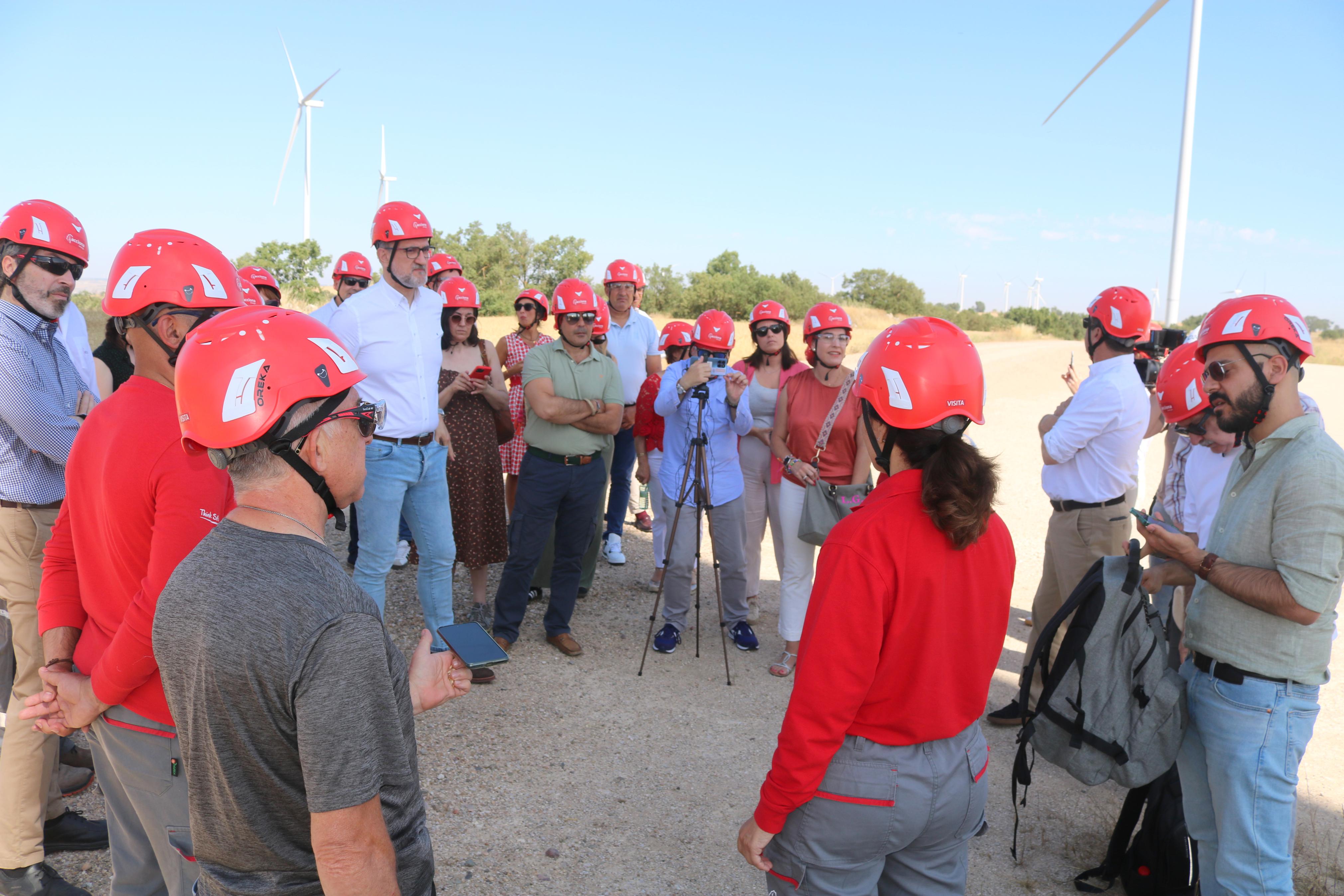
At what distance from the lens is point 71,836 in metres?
3.67

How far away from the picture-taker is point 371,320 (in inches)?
195

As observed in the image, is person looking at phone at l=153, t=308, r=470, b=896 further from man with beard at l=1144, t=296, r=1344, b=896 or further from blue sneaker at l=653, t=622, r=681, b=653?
blue sneaker at l=653, t=622, r=681, b=653

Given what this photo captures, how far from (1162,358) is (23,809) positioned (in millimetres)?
6506

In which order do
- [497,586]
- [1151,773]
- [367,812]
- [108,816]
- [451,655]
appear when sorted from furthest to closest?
[497,586], [1151,773], [108,816], [451,655], [367,812]

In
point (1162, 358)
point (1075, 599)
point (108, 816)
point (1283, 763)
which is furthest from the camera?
point (1162, 358)

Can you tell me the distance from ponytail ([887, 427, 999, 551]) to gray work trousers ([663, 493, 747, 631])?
3981 mm

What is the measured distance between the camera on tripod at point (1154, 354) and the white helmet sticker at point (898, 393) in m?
3.90

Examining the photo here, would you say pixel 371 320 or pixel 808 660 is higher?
pixel 371 320

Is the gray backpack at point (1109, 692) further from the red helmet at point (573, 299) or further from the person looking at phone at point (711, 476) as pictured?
the red helmet at point (573, 299)

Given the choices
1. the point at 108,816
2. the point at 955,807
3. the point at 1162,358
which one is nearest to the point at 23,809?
the point at 108,816

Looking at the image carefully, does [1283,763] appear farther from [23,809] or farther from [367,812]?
[23,809]

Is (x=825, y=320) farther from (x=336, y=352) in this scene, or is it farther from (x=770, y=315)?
(x=336, y=352)

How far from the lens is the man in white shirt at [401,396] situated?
16.1 feet

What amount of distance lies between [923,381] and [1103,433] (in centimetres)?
331
